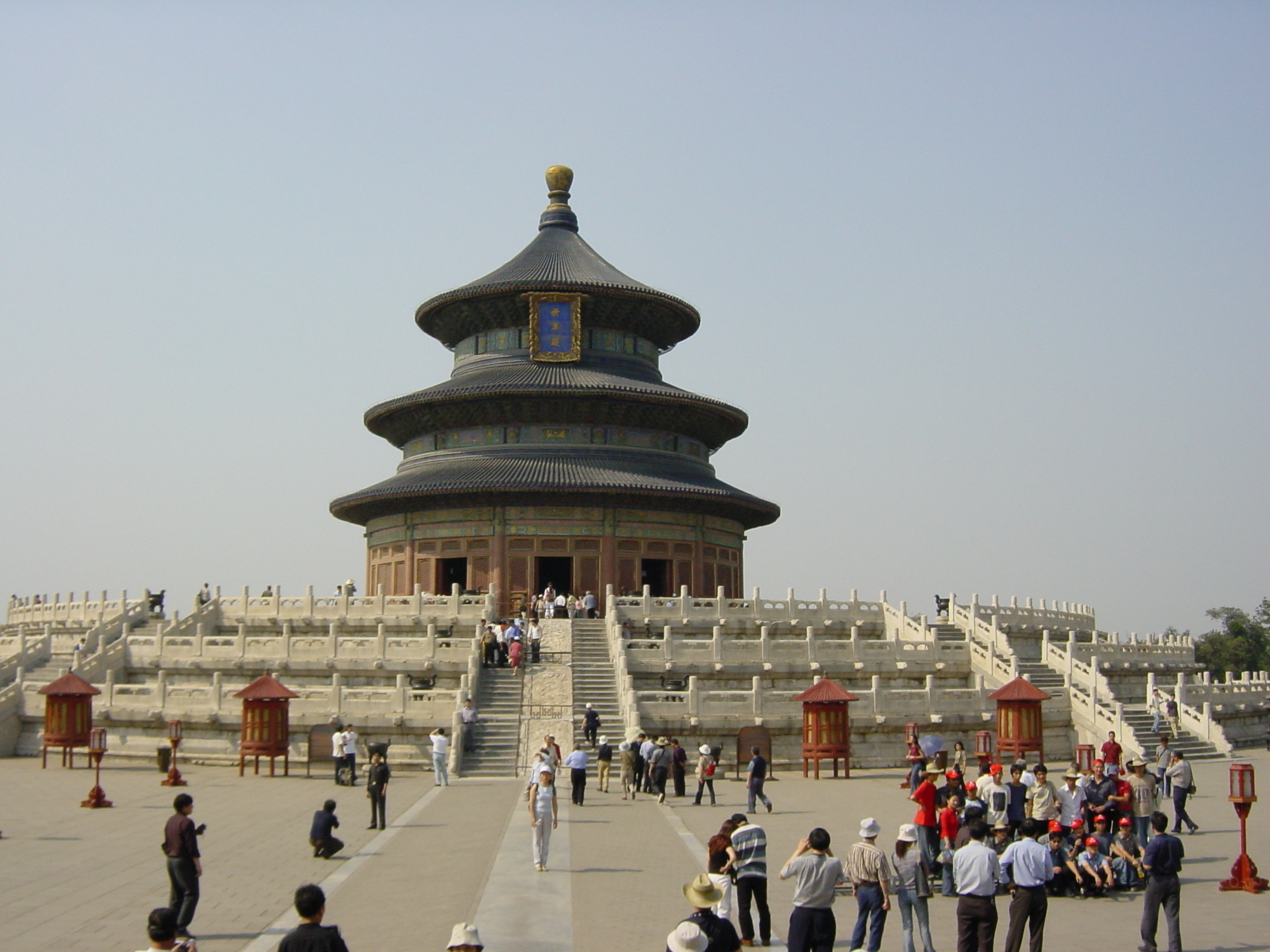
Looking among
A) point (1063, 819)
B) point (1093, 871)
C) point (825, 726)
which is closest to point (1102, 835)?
point (1063, 819)

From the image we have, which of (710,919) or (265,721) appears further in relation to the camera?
(265,721)

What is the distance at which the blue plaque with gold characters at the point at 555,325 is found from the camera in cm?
5544

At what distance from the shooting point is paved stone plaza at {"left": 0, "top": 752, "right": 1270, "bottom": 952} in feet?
50.1

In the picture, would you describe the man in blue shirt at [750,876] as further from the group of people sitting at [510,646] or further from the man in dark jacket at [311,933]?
the group of people sitting at [510,646]

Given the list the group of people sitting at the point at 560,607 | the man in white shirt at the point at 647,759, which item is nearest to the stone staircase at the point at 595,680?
the group of people sitting at the point at 560,607

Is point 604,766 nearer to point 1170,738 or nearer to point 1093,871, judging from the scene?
point 1093,871

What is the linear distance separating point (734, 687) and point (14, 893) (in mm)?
21824

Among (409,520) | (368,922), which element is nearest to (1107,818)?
(368,922)

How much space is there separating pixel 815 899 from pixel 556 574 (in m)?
39.6

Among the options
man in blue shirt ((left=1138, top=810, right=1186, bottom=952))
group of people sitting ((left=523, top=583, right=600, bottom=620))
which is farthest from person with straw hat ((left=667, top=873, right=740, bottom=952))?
group of people sitting ((left=523, top=583, right=600, bottom=620))

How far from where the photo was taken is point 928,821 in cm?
1841

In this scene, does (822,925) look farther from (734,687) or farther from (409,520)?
(409,520)

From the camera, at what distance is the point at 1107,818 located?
1952 cm

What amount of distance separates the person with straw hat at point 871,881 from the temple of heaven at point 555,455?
34.5 metres
